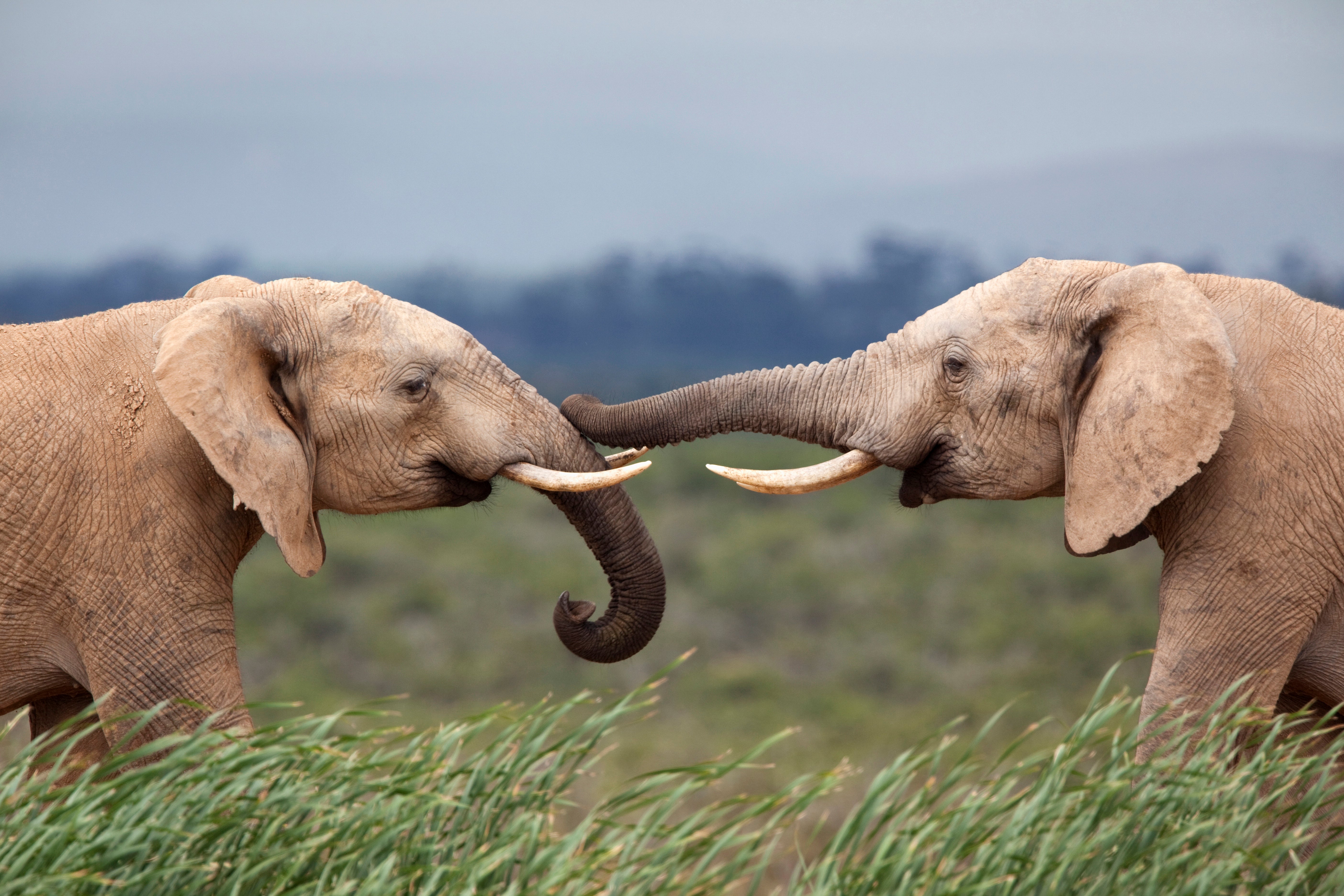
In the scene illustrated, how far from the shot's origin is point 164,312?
4.85 m

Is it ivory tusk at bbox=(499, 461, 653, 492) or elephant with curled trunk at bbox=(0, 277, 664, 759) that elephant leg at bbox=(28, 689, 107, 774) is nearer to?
elephant with curled trunk at bbox=(0, 277, 664, 759)

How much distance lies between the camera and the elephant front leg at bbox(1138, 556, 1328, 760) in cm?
468

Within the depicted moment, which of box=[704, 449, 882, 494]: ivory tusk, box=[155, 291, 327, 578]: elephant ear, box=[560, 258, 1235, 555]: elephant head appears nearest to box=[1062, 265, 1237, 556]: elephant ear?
box=[560, 258, 1235, 555]: elephant head

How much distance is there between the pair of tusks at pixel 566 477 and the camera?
504 cm

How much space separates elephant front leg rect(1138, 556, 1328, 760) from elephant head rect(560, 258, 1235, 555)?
1.20 ft

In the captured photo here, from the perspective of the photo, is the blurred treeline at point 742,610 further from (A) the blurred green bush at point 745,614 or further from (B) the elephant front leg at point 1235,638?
(B) the elephant front leg at point 1235,638

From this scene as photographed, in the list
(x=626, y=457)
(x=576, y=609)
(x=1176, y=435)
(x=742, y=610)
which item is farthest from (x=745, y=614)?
(x=1176, y=435)

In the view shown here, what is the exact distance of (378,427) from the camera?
4992 mm

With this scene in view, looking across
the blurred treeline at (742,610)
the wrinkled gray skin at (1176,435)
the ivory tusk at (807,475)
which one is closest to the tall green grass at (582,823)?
the wrinkled gray skin at (1176,435)

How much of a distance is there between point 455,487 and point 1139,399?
254cm

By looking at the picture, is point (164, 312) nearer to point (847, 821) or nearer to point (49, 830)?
point (49, 830)

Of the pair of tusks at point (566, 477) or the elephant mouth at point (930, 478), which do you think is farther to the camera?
the elephant mouth at point (930, 478)

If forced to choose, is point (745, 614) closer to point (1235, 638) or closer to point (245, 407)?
point (1235, 638)

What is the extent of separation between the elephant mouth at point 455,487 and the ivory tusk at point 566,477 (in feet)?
0.53
